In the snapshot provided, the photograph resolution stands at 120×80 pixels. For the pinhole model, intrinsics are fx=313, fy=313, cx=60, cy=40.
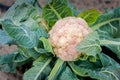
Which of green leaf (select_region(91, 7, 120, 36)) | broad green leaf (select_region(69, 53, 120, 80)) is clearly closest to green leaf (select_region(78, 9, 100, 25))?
green leaf (select_region(91, 7, 120, 36))

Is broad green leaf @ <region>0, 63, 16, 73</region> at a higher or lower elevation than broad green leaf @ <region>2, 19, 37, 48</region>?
lower

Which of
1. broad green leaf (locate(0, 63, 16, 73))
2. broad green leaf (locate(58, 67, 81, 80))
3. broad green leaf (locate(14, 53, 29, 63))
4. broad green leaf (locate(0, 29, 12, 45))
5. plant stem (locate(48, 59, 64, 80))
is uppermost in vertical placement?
broad green leaf (locate(0, 29, 12, 45))

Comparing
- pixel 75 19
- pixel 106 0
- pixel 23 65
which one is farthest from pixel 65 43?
pixel 106 0

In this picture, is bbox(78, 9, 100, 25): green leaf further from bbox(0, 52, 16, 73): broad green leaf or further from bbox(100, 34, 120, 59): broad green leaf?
bbox(0, 52, 16, 73): broad green leaf

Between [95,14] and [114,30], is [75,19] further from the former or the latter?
[114,30]

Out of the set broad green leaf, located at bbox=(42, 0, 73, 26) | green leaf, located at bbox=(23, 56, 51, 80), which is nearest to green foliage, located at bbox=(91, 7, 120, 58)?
broad green leaf, located at bbox=(42, 0, 73, 26)

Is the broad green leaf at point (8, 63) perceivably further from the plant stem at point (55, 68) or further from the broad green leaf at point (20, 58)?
the plant stem at point (55, 68)

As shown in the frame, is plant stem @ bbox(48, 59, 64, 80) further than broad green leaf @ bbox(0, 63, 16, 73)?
No

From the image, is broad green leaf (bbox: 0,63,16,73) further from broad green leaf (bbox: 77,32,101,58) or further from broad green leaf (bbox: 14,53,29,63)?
broad green leaf (bbox: 77,32,101,58)
